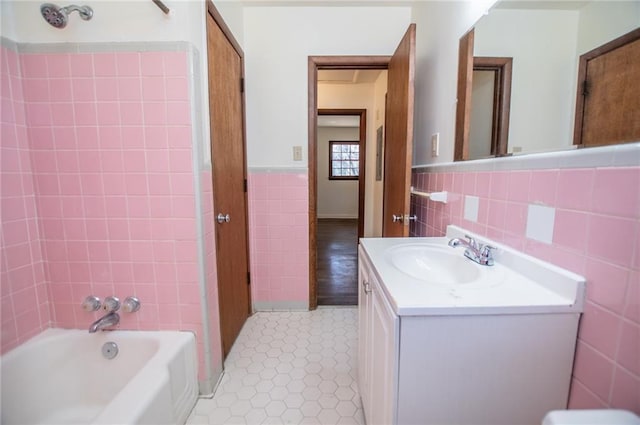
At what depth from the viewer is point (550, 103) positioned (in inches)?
34.2

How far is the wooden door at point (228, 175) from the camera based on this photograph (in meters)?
1.56

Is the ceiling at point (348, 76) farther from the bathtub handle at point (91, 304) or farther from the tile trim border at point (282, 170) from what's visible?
the bathtub handle at point (91, 304)

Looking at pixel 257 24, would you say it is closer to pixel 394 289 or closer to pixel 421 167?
pixel 421 167

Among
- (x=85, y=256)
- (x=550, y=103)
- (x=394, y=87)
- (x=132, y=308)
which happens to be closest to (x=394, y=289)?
(x=550, y=103)

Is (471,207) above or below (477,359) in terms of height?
above

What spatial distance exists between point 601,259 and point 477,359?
384mm

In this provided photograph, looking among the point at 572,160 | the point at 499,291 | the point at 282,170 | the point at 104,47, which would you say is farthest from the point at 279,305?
the point at 572,160

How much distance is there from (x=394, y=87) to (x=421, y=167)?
59 cm

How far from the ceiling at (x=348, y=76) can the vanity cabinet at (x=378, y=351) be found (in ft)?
9.20

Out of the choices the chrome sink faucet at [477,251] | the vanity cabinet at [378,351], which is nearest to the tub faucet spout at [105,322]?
the vanity cabinet at [378,351]

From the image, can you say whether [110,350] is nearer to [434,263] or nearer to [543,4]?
[434,263]

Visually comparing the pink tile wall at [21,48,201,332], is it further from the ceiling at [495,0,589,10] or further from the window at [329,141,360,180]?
the window at [329,141,360,180]

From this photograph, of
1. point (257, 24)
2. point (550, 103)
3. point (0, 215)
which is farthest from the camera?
point (257, 24)

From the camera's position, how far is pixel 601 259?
2.21 feet
